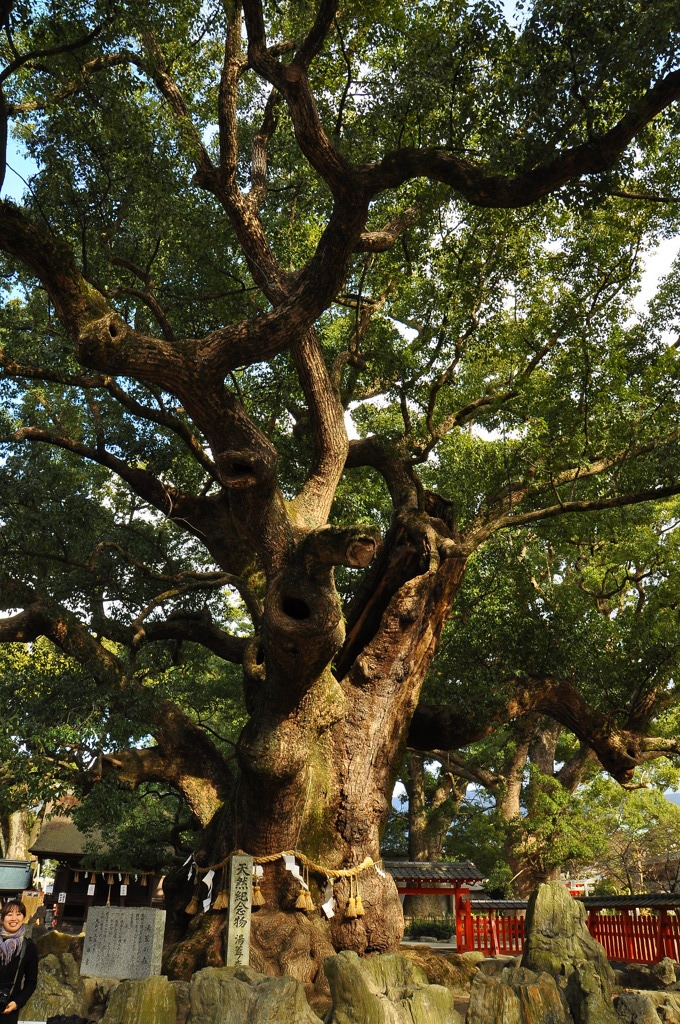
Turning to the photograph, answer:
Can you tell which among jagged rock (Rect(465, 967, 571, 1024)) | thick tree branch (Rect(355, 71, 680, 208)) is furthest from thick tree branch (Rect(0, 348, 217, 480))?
jagged rock (Rect(465, 967, 571, 1024))

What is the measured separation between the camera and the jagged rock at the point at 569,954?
573 cm

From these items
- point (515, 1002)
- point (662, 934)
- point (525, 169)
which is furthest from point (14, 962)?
point (662, 934)

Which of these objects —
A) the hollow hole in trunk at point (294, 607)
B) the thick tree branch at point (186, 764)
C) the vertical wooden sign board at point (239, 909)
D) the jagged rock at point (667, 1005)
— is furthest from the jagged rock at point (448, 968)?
the hollow hole in trunk at point (294, 607)

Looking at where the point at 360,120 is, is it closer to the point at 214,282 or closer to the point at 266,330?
the point at 214,282

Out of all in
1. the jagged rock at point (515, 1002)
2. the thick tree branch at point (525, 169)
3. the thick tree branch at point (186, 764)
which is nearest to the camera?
the jagged rock at point (515, 1002)

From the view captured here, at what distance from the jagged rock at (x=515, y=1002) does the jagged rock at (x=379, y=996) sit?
7.9 inches

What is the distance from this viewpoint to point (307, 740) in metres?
8.51

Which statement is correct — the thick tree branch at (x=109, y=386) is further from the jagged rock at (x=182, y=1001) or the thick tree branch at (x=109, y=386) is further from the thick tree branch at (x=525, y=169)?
the jagged rock at (x=182, y=1001)

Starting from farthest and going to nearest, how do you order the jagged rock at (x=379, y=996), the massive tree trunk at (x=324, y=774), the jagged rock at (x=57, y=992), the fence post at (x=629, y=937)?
the fence post at (x=629, y=937)
the massive tree trunk at (x=324, y=774)
the jagged rock at (x=57, y=992)
the jagged rock at (x=379, y=996)

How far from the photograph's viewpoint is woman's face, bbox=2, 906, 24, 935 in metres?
4.45

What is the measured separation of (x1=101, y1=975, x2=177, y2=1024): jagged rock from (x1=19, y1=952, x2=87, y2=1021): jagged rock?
188 centimetres

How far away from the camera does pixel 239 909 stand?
26.3 feet

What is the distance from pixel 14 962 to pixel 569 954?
16.1ft

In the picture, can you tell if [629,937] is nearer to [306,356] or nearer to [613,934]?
[613,934]
